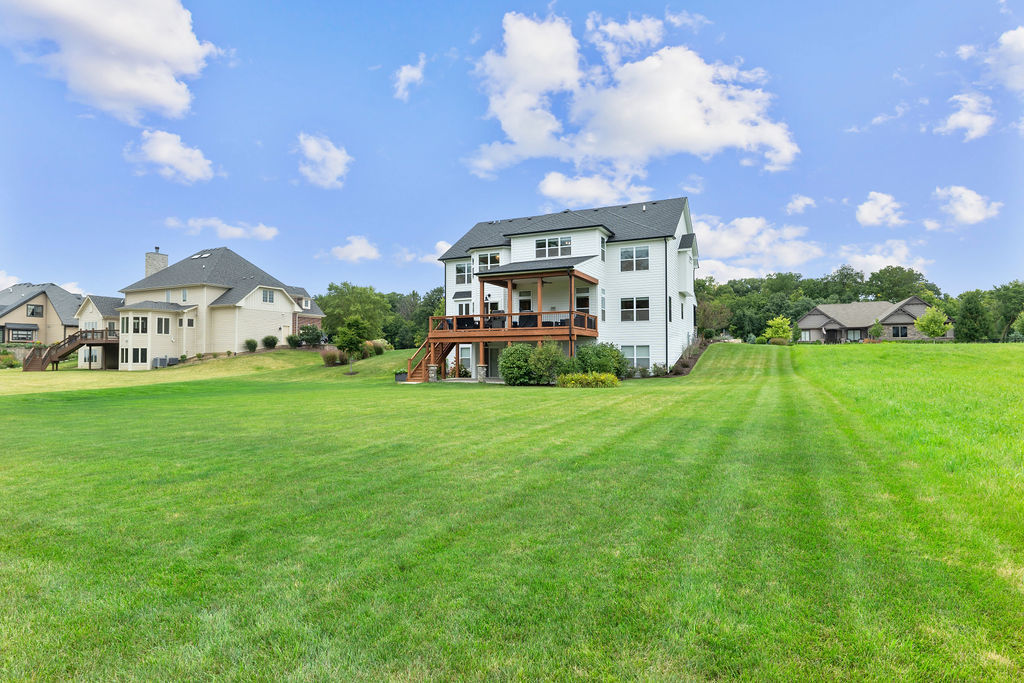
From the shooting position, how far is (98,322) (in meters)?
47.3

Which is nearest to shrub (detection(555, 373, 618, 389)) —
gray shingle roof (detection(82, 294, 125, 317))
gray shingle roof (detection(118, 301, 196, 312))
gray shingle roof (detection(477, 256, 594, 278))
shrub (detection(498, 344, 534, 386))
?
shrub (detection(498, 344, 534, 386))

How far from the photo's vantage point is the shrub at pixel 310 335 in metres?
46.3

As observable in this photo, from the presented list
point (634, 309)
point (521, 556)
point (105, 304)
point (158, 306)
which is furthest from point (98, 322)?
point (521, 556)

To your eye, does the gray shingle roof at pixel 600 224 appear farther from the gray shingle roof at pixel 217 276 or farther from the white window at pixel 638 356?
the gray shingle roof at pixel 217 276

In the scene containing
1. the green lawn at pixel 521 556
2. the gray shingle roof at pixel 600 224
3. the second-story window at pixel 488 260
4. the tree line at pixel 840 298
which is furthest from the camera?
the tree line at pixel 840 298

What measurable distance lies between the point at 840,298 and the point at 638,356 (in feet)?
250

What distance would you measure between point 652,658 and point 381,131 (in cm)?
2670

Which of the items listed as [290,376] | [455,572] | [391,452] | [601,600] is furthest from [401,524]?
[290,376]

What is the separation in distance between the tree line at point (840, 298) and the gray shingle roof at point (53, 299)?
69102mm

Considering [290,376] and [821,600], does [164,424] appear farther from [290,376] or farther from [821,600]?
[290,376]

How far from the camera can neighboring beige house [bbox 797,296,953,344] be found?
199 ft

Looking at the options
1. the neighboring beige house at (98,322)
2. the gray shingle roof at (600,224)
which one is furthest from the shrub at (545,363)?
the neighboring beige house at (98,322)

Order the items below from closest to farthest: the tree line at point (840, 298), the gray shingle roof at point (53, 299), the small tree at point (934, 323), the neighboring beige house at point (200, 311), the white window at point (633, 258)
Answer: the white window at point (633, 258)
the neighboring beige house at point (200, 311)
the tree line at point (840, 298)
the small tree at point (934, 323)
the gray shingle roof at point (53, 299)

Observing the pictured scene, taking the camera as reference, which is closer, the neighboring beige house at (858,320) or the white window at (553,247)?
the white window at (553,247)
